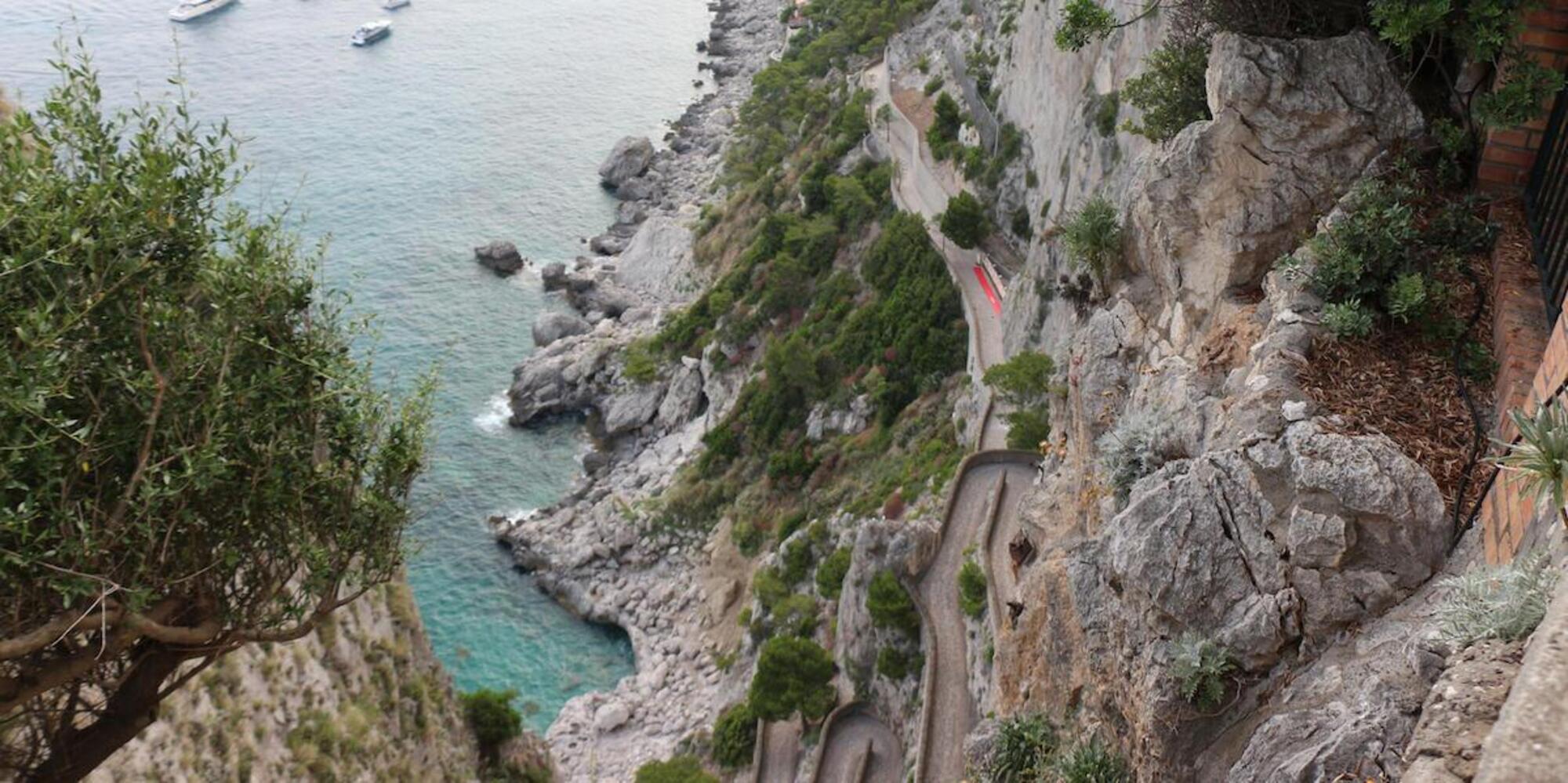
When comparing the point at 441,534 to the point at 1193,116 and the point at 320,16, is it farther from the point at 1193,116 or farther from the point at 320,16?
the point at 320,16

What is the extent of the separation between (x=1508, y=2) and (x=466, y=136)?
8881 cm

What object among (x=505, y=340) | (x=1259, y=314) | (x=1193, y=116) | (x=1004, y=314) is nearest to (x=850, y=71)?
(x=505, y=340)

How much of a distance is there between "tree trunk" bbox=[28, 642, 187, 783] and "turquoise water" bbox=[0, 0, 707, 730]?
99.8ft

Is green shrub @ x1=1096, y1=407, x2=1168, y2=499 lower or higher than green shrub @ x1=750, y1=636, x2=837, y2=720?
higher

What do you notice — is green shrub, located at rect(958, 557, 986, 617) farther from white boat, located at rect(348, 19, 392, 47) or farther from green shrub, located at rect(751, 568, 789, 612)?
white boat, located at rect(348, 19, 392, 47)

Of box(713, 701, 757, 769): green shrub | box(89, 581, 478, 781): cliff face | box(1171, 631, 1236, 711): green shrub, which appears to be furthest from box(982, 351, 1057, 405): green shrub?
box(1171, 631, 1236, 711): green shrub

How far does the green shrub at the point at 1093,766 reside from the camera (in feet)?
47.0

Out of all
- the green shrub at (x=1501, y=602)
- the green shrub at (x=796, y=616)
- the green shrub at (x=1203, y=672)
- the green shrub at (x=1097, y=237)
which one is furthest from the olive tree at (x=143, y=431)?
the green shrub at (x=796, y=616)

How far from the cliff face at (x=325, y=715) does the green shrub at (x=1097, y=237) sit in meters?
17.7

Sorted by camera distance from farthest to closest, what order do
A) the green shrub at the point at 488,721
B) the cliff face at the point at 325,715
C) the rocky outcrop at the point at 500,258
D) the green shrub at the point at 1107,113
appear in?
the rocky outcrop at the point at 500,258 → the green shrub at the point at 1107,113 → the green shrub at the point at 488,721 → the cliff face at the point at 325,715

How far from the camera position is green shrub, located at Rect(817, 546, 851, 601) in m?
38.8

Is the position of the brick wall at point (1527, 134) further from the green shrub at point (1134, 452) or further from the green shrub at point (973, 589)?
the green shrub at point (973, 589)

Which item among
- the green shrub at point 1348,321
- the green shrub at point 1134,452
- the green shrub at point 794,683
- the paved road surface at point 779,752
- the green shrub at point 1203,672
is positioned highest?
the green shrub at point 1348,321

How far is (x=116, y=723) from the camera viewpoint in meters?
13.9
